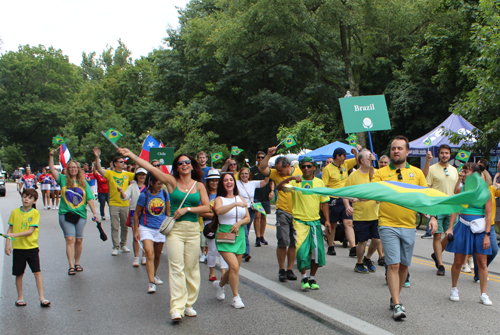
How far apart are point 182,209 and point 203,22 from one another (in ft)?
87.0

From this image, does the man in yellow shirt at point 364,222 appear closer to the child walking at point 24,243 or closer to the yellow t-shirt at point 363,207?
the yellow t-shirt at point 363,207

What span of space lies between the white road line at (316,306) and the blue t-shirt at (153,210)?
1658 millimetres

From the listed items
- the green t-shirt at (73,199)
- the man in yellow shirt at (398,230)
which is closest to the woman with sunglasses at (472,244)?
the man in yellow shirt at (398,230)

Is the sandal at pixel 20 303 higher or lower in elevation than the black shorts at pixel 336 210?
lower

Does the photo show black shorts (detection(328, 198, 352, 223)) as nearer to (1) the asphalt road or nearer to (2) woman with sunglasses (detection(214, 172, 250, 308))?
(1) the asphalt road

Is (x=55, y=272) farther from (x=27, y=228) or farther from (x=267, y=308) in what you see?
(x=267, y=308)

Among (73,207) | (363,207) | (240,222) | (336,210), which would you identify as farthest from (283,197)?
(73,207)

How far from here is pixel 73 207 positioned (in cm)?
760

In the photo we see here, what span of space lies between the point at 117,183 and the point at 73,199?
1636 mm

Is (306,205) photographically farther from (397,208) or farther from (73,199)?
(73,199)

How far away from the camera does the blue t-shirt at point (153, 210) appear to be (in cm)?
677

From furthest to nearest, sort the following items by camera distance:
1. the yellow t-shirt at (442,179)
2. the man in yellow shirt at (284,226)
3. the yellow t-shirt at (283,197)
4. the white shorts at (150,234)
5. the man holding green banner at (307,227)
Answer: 1. the yellow t-shirt at (442,179)
2. the yellow t-shirt at (283,197)
3. the man in yellow shirt at (284,226)
4. the white shorts at (150,234)
5. the man holding green banner at (307,227)

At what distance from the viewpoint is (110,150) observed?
136ft

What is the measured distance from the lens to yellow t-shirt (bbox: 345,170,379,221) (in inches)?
298
